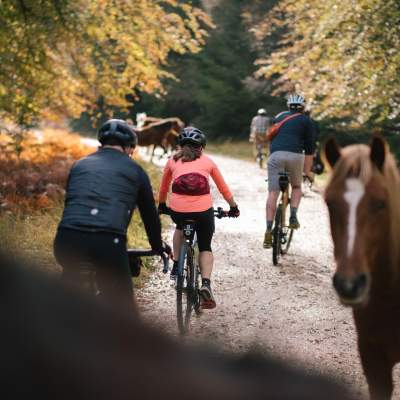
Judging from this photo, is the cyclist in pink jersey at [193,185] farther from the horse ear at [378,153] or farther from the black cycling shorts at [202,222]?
the horse ear at [378,153]

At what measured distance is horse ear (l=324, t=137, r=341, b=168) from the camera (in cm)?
314

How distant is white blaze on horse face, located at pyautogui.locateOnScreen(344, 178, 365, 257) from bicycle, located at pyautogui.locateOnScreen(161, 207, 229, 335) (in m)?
3.20

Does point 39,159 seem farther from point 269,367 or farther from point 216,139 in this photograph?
point 216,139

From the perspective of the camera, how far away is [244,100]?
113 ft

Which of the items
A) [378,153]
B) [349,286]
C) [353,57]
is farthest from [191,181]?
[353,57]

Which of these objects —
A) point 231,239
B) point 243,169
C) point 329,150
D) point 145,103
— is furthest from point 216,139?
point 329,150

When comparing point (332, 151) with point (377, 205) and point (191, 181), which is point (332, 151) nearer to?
point (377, 205)

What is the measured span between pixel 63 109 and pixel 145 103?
989 inches

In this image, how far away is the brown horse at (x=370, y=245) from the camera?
271 cm

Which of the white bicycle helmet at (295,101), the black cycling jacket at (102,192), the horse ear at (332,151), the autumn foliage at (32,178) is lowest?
the autumn foliage at (32,178)

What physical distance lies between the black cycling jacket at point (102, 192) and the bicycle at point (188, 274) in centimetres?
243

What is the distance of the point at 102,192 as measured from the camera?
3479mm

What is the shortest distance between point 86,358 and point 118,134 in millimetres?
3148

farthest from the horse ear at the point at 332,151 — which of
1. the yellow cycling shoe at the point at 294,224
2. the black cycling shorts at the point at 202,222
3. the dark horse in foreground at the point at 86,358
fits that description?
the yellow cycling shoe at the point at 294,224
